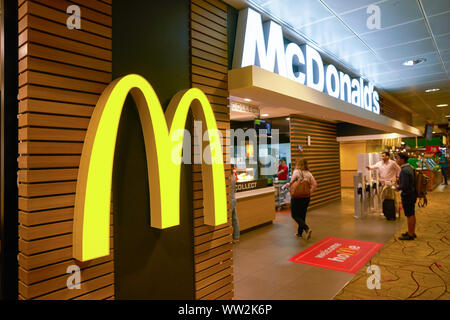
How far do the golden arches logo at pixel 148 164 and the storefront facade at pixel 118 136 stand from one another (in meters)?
0.10

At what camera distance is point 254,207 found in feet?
20.4

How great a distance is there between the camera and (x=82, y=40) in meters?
2.03

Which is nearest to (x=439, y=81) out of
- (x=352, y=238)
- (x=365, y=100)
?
(x=365, y=100)

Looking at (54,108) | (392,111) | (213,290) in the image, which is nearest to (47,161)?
(54,108)

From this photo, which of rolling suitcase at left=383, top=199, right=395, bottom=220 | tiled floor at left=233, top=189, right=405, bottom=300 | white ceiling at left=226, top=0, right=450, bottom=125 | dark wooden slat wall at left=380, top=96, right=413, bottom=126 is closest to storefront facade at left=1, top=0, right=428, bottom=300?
tiled floor at left=233, top=189, right=405, bottom=300

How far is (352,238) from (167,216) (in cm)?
429

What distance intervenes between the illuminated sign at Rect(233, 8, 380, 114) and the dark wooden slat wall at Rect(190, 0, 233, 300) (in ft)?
0.91

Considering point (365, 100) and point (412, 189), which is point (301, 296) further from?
point (365, 100)

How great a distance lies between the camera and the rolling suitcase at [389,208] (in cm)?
671

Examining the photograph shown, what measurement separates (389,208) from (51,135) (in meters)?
7.10

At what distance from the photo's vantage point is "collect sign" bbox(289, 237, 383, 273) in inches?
159

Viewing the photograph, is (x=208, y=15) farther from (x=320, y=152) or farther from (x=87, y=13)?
(x=320, y=152)

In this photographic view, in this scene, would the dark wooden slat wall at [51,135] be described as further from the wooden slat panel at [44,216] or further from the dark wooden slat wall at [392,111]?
the dark wooden slat wall at [392,111]
